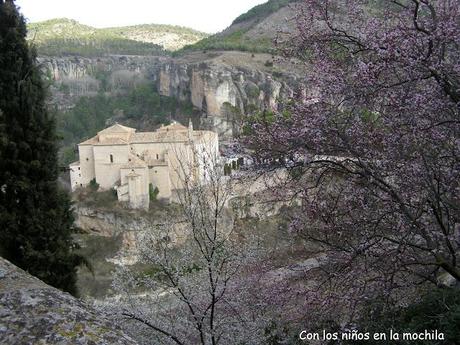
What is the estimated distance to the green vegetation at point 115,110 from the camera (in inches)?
2384

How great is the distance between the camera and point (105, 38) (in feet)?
395

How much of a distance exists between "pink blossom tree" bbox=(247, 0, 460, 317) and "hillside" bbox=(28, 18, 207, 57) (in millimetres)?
83847

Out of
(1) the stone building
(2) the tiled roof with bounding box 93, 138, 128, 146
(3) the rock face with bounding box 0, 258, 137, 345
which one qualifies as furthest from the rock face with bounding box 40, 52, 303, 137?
(3) the rock face with bounding box 0, 258, 137, 345

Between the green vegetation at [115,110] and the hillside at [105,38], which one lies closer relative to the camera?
the green vegetation at [115,110]

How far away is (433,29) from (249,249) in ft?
12.8

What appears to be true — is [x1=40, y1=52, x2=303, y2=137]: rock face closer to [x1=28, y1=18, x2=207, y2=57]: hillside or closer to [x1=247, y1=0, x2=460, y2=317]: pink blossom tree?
[x1=28, y1=18, x2=207, y2=57]: hillside

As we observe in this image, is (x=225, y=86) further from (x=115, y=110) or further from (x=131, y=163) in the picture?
(x=131, y=163)

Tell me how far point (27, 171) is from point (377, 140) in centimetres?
746

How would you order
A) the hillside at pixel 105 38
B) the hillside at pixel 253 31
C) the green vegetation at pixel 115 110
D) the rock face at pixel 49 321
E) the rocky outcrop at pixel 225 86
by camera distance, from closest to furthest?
1. the rock face at pixel 49 321
2. the rocky outcrop at pixel 225 86
3. the green vegetation at pixel 115 110
4. the hillside at pixel 253 31
5. the hillside at pixel 105 38

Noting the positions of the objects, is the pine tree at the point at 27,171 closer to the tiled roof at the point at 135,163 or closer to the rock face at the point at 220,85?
the tiled roof at the point at 135,163

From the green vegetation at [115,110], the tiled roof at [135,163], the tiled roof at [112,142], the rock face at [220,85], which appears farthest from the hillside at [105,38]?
the tiled roof at [135,163]

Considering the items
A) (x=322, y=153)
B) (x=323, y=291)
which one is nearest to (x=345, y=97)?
(x=322, y=153)

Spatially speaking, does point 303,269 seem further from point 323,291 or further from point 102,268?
point 102,268

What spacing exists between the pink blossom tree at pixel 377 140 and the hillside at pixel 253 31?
60.4 meters
